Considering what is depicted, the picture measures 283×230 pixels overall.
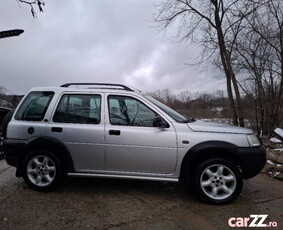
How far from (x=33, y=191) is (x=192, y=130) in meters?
2.89

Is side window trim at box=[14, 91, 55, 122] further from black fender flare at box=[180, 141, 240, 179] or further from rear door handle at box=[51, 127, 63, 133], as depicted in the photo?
black fender flare at box=[180, 141, 240, 179]

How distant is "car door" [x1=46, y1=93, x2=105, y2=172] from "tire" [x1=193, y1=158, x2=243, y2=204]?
5.17 ft

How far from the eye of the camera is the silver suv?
11.5ft

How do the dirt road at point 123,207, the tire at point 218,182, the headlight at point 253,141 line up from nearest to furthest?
the dirt road at point 123,207 < the tire at point 218,182 < the headlight at point 253,141

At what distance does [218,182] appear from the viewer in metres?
3.49

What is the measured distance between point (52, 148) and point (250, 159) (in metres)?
3.19

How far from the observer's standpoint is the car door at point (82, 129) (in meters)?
3.74

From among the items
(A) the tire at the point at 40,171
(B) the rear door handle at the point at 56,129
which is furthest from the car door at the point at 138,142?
(A) the tire at the point at 40,171

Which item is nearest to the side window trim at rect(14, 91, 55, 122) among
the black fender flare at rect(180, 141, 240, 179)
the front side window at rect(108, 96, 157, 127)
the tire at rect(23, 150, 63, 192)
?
the tire at rect(23, 150, 63, 192)

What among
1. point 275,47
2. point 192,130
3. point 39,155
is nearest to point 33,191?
Result: point 39,155

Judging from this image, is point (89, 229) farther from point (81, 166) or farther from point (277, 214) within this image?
point (277, 214)

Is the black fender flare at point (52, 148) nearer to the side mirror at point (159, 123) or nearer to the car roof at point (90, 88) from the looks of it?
the car roof at point (90, 88)

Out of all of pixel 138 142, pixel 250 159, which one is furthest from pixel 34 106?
pixel 250 159

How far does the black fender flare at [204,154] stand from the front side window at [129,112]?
0.78m
